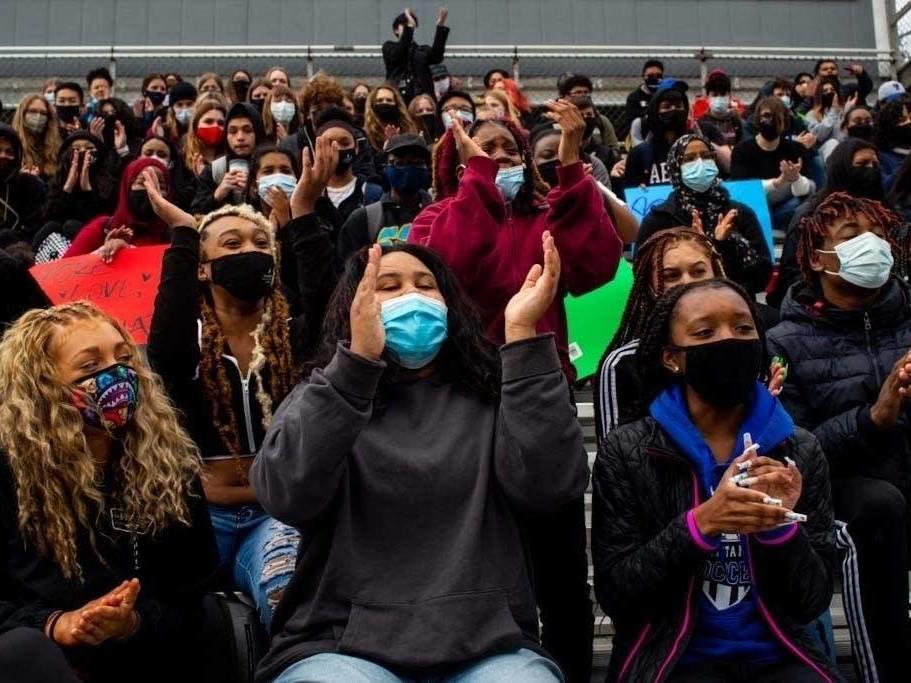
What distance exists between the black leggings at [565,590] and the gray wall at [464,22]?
1357cm

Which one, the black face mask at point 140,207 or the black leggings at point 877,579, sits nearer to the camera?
the black leggings at point 877,579

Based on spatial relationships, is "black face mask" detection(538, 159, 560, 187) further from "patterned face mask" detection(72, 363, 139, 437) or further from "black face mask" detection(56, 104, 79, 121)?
"black face mask" detection(56, 104, 79, 121)

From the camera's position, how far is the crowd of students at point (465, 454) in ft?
9.97

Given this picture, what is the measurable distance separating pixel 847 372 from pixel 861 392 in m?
0.11

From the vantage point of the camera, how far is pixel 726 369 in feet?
11.4

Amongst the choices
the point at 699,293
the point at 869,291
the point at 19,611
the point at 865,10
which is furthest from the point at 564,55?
the point at 19,611

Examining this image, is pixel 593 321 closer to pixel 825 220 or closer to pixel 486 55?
pixel 825 220

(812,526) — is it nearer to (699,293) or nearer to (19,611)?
(699,293)

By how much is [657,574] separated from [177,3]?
15.0m

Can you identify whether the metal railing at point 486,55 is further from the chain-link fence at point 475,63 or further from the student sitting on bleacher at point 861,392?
the student sitting on bleacher at point 861,392

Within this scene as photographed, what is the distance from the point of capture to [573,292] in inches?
165

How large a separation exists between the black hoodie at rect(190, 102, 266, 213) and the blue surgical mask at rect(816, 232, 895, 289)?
338cm

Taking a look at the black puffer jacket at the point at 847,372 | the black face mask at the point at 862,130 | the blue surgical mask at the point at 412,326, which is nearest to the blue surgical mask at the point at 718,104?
the black face mask at the point at 862,130

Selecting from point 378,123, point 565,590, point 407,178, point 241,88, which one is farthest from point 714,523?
point 241,88
